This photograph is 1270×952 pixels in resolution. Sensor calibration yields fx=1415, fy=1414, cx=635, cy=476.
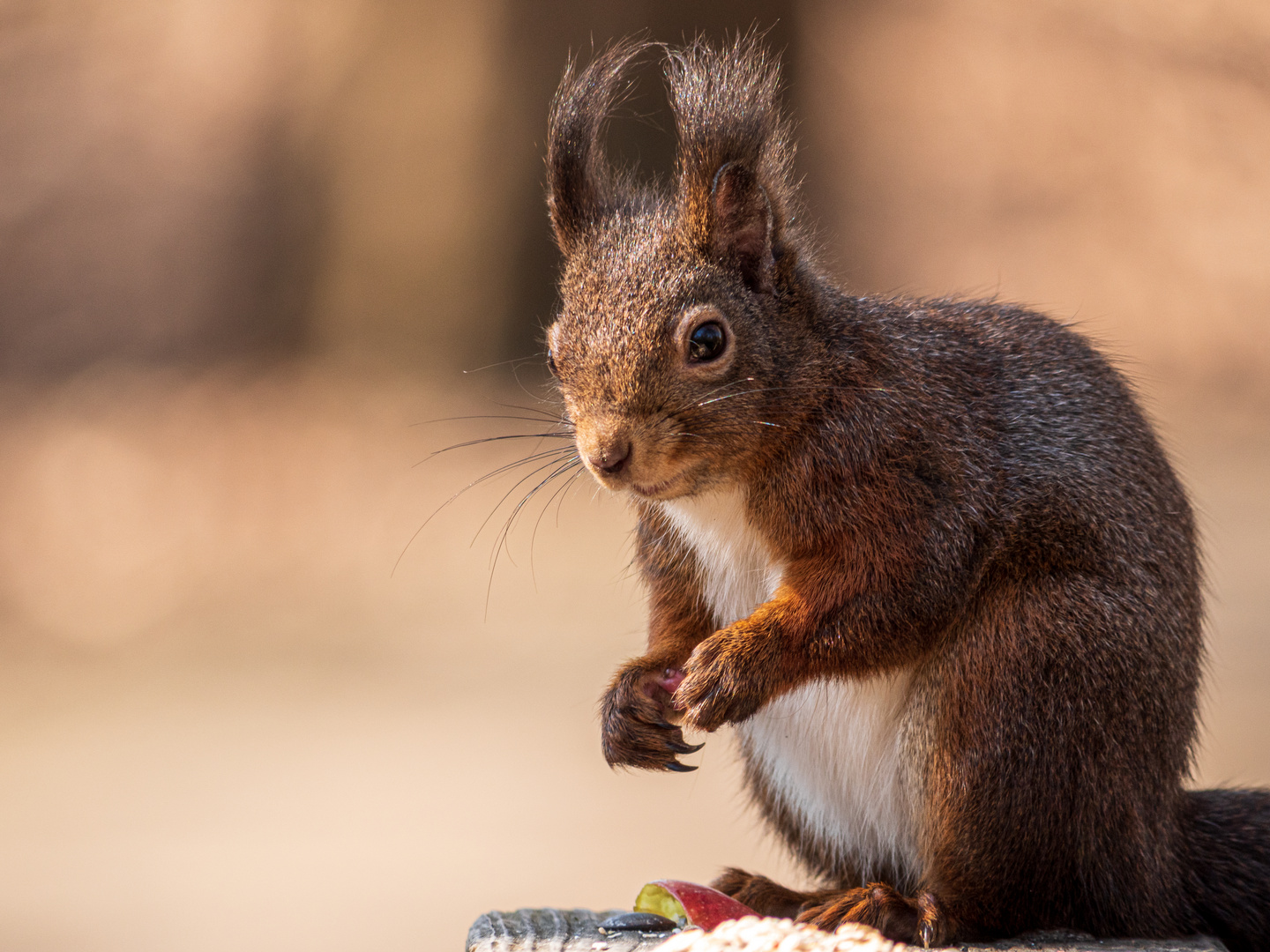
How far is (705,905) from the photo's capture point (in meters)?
1.91

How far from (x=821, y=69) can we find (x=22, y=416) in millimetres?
4646

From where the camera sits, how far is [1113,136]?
712cm

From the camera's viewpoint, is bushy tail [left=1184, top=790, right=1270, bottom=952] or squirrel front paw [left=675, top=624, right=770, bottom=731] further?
bushy tail [left=1184, top=790, right=1270, bottom=952]

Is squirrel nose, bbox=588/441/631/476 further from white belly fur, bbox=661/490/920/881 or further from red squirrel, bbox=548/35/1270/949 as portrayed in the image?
white belly fur, bbox=661/490/920/881

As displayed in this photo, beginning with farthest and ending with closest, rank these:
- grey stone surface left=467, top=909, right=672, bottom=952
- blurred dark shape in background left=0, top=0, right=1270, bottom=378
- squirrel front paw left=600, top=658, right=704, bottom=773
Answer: blurred dark shape in background left=0, top=0, right=1270, bottom=378
squirrel front paw left=600, top=658, right=704, bottom=773
grey stone surface left=467, top=909, right=672, bottom=952

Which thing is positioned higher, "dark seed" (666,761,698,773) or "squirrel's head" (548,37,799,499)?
"squirrel's head" (548,37,799,499)

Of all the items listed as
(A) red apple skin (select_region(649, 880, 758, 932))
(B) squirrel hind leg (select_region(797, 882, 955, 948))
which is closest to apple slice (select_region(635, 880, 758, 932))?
(A) red apple skin (select_region(649, 880, 758, 932))

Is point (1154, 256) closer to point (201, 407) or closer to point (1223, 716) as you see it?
point (1223, 716)

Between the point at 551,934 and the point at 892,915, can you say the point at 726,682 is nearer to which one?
the point at 892,915

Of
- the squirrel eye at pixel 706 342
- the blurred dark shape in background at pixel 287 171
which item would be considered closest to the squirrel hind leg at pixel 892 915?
the squirrel eye at pixel 706 342

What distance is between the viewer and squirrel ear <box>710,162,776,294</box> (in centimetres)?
188

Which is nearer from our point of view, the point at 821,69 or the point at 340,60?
the point at 340,60

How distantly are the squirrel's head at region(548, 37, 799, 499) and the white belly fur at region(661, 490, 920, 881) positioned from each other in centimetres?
14

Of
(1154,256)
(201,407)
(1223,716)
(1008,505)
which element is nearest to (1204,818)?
(1008,505)
